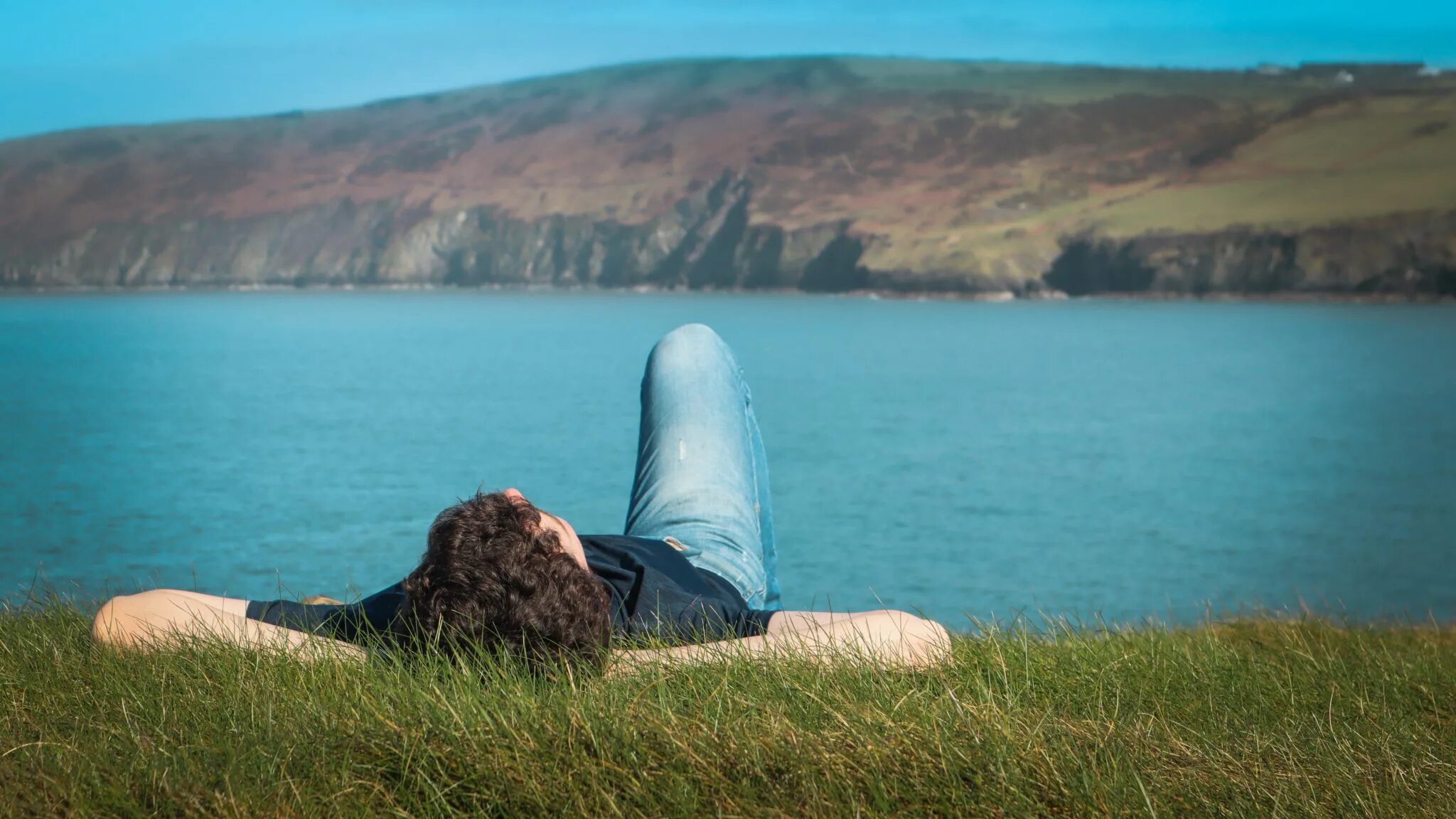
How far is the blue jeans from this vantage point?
3.58 meters

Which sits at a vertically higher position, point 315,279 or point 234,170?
point 234,170

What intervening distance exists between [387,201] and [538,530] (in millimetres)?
183004

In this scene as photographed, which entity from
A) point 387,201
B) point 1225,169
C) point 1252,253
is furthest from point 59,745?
point 387,201

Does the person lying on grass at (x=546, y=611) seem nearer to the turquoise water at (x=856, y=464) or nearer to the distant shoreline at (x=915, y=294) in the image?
the turquoise water at (x=856, y=464)

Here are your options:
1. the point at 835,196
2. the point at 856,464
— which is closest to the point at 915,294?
the point at 835,196

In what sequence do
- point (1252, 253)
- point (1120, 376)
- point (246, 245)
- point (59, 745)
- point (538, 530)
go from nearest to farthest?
point (59, 745) → point (538, 530) → point (1120, 376) → point (1252, 253) → point (246, 245)

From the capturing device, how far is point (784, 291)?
162 m

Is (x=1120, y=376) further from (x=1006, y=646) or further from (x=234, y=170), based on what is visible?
(x=234, y=170)

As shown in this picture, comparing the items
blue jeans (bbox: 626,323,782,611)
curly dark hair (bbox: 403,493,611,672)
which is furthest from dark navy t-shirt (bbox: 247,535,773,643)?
blue jeans (bbox: 626,323,782,611)

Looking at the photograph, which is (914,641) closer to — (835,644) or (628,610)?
(835,644)

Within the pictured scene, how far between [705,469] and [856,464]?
1032 inches

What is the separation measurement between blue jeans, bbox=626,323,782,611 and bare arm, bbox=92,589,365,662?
109 centimetres

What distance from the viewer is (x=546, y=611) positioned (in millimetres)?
2359

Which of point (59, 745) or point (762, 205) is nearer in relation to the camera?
point (59, 745)
